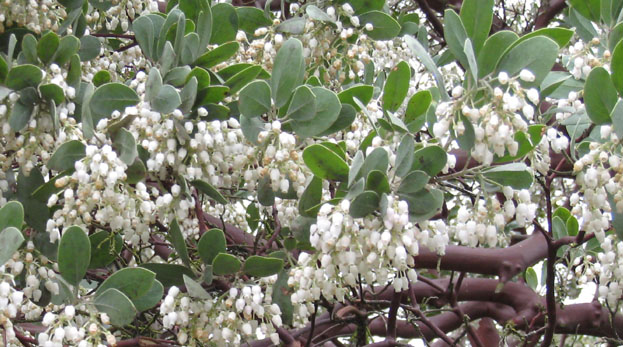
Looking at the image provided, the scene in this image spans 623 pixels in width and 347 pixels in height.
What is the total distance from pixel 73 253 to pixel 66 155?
0.74 feet

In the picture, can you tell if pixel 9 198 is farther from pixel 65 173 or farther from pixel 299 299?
pixel 299 299

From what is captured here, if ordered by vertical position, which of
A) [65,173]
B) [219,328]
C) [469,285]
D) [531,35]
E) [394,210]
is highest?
[531,35]

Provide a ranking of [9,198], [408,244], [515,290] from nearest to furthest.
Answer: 1. [408,244]
2. [9,198]
3. [515,290]

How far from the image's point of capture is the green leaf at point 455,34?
1599 millimetres

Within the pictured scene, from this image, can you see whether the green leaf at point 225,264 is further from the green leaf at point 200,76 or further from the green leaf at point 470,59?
the green leaf at point 470,59

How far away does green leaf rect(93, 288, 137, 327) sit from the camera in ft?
5.49

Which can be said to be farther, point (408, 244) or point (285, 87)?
point (285, 87)

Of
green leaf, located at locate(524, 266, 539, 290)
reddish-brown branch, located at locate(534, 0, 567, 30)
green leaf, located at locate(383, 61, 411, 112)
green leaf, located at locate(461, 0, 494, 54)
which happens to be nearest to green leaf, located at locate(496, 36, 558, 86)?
green leaf, located at locate(461, 0, 494, 54)

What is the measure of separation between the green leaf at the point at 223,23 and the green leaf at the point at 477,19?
30.4 inches

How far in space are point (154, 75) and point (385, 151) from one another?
1.95 ft

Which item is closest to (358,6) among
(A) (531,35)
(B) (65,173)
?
(A) (531,35)

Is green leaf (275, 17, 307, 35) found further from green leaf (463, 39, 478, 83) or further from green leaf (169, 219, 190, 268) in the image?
green leaf (463, 39, 478, 83)

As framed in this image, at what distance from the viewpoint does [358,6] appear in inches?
96.4

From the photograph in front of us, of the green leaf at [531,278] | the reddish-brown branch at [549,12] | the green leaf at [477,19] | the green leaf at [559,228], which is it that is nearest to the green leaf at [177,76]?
the green leaf at [477,19]
